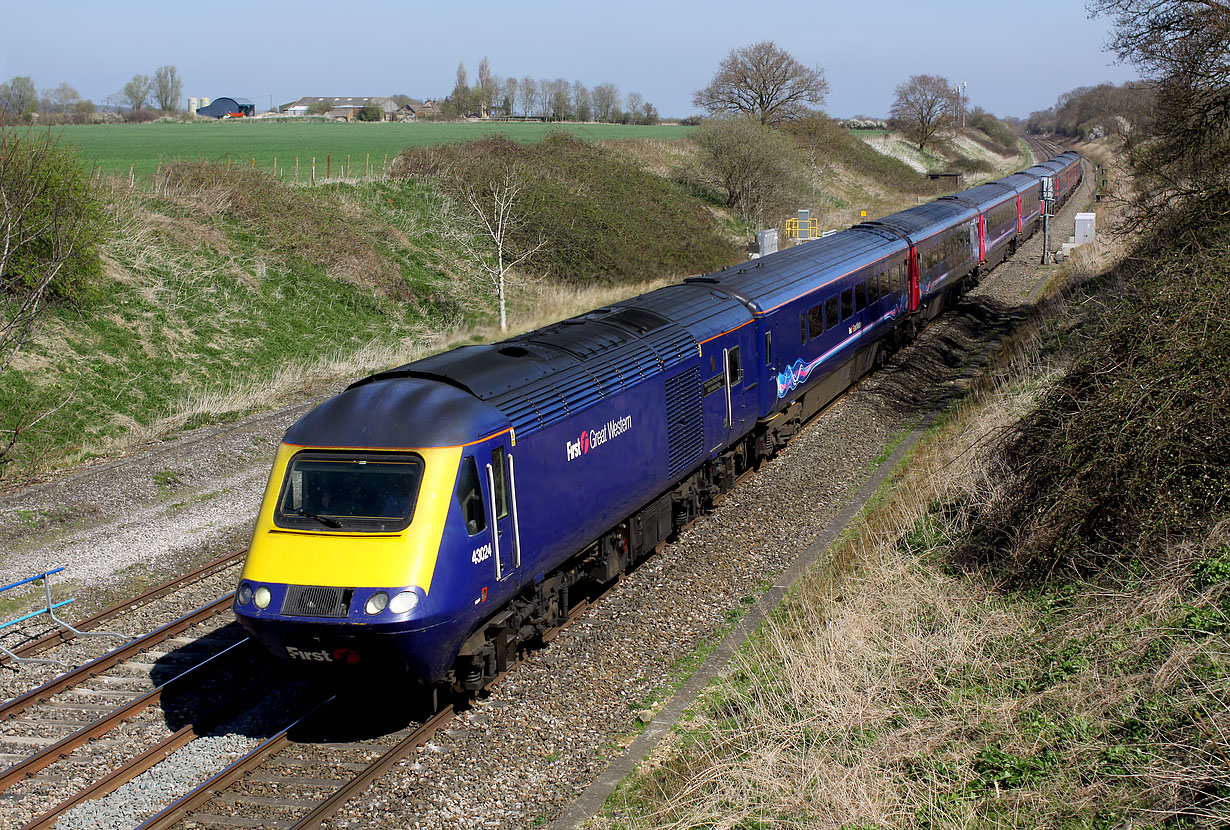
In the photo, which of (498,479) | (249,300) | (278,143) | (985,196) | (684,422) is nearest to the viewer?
(498,479)

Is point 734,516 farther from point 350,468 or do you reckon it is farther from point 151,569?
A: point 151,569

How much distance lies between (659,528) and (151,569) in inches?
284

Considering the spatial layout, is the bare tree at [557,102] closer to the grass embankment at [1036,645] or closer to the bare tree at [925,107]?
the bare tree at [925,107]

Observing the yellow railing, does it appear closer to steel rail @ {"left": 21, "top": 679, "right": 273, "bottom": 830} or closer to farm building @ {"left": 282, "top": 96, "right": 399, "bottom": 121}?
steel rail @ {"left": 21, "top": 679, "right": 273, "bottom": 830}

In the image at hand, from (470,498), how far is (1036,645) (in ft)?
17.6

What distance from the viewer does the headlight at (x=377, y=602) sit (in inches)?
315

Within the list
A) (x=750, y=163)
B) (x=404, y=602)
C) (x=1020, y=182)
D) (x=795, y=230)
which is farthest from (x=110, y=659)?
(x=750, y=163)

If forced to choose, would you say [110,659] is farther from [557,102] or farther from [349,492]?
[557,102]

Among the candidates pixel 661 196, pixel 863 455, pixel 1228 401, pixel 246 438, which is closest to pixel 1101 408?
pixel 1228 401

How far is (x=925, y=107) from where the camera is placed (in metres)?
100

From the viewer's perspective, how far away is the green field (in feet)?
139

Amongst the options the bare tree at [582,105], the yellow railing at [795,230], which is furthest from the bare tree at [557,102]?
the yellow railing at [795,230]

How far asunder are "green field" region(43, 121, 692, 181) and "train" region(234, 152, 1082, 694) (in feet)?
90.6

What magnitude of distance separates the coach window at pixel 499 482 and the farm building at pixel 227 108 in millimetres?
116560
